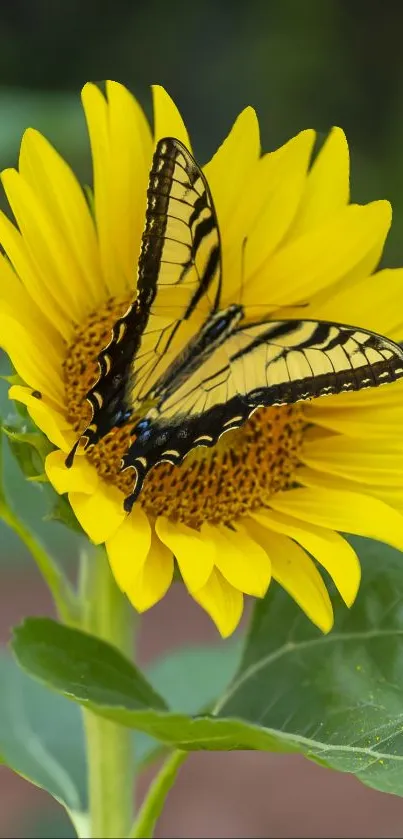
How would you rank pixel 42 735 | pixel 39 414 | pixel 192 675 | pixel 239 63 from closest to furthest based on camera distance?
1. pixel 39 414
2. pixel 42 735
3. pixel 192 675
4. pixel 239 63

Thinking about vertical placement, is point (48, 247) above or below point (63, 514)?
above

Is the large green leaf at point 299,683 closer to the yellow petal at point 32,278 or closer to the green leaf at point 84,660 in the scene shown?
the green leaf at point 84,660

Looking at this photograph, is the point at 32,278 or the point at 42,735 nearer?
the point at 32,278

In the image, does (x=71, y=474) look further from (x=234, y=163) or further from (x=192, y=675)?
(x=192, y=675)

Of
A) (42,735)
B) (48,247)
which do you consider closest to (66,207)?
(48,247)

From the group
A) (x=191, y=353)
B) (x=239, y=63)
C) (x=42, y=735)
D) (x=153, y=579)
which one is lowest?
(x=42, y=735)

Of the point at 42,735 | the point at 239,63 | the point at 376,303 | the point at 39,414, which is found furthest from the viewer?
the point at 239,63
